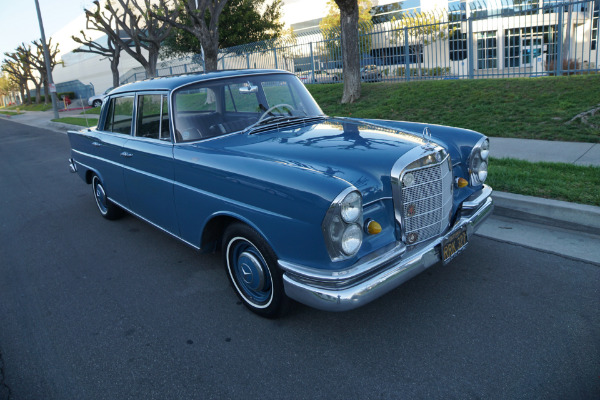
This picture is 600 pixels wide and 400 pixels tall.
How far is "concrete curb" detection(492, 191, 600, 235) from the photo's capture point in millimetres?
4336

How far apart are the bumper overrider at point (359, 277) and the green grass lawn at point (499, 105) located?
5.74 metres

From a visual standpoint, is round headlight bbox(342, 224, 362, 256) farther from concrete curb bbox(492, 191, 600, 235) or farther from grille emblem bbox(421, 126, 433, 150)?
concrete curb bbox(492, 191, 600, 235)

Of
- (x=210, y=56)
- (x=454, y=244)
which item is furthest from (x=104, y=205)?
(x=210, y=56)

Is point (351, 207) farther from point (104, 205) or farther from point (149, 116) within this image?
point (104, 205)

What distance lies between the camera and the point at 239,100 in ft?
13.4

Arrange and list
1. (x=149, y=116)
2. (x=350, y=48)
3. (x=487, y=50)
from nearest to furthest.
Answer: (x=149, y=116) < (x=350, y=48) < (x=487, y=50)

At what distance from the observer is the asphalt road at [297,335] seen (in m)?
2.55

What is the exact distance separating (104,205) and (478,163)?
4.41 m

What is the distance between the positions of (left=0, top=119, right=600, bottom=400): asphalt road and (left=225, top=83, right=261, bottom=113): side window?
1461 mm

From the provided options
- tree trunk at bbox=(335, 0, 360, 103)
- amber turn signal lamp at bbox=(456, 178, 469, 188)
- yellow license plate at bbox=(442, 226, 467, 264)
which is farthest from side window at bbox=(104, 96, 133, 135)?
tree trunk at bbox=(335, 0, 360, 103)

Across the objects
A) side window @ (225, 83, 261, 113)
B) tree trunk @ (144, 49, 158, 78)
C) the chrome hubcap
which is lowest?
the chrome hubcap

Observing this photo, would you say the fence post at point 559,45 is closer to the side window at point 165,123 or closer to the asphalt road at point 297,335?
the asphalt road at point 297,335

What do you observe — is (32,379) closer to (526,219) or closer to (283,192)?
(283,192)

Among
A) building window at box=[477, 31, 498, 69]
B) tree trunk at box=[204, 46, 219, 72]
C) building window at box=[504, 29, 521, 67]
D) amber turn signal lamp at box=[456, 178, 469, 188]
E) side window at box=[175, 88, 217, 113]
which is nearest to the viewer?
amber turn signal lamp at box=[456, 178, 469, 188]
